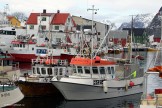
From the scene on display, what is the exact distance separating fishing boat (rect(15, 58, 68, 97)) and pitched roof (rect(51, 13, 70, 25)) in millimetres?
68388

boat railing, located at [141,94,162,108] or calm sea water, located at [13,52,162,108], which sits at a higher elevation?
boat railing, located at [141,94,162,108]

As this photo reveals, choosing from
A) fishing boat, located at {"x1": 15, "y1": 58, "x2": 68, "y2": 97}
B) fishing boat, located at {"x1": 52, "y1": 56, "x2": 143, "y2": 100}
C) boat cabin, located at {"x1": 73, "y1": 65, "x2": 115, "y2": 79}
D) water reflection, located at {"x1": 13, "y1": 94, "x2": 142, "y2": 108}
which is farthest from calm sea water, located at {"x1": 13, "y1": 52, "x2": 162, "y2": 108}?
boat cabin, located at {"x1": 73, "y1": 65, "x2": 115, "y2": 79}

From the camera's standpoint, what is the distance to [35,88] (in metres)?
38.8

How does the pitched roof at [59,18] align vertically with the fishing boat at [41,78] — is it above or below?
above

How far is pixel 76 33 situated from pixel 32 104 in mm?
70554

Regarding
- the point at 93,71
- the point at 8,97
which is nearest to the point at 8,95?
the point at 8,97

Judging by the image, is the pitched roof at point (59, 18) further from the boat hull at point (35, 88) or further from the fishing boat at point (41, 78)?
the boat hull at point (35, 88)

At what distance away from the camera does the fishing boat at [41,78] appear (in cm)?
3862

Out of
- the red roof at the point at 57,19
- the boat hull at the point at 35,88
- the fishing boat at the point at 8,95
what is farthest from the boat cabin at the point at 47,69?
the red roof at the point at 57,19

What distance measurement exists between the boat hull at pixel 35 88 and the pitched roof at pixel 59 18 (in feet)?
233

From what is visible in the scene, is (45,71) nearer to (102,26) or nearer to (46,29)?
(46,29)

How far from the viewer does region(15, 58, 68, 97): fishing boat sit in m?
38.6

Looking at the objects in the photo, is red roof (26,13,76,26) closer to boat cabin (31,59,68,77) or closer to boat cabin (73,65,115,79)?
boat cabin (31,59,68,77)

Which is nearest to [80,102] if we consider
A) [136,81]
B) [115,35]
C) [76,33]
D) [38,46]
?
[136,81]
